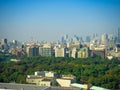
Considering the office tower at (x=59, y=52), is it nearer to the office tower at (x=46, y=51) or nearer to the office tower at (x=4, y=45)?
the office tower at (x=46, y=51)

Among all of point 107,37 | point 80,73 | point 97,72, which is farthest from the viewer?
point 107,37

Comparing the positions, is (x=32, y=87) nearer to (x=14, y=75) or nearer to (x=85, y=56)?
(x=14, y=75)

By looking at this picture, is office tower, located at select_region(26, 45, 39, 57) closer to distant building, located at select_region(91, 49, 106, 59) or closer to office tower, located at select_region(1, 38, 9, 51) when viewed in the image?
distant building, located at select_region(91, 49, 106, 59)

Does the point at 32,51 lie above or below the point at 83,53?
above

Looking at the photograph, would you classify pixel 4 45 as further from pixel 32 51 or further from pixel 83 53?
pixel 83 53

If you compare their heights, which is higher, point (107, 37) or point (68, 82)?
point (107, 37)

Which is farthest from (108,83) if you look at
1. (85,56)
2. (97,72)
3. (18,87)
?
(85,56)

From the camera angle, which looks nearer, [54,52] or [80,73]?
[80,73]

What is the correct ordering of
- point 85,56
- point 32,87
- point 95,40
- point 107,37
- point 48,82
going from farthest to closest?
point 95,40, point 107,37, point 85,56, point 48,82, point 32,87

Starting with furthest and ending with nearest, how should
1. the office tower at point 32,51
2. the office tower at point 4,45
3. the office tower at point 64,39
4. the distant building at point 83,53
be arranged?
1. the office tower at point 64,39
2. the office tower at point 4,45
3. the office tower at point 32,51
4. the distant building at point 83,53

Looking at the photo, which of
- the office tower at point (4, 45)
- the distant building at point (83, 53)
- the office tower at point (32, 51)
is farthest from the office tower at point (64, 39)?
the distant building at point (83, 53)

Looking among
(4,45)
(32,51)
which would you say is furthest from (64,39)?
(32,51)
